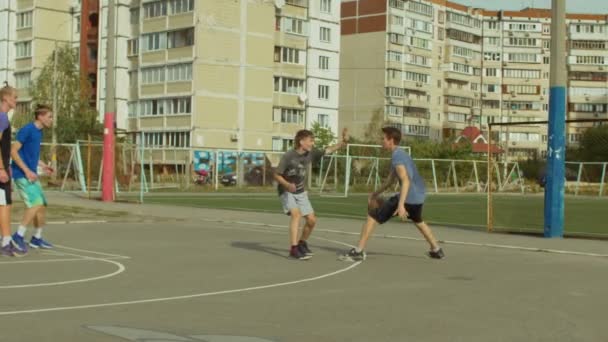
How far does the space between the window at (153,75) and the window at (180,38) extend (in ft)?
7.13

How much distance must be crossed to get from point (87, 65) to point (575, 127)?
6897cm

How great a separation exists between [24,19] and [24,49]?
2.85m

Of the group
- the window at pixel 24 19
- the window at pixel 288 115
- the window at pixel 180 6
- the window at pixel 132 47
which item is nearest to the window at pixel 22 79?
the window at pixel 24 19

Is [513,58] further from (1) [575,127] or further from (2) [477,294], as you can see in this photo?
(2) [477,294]

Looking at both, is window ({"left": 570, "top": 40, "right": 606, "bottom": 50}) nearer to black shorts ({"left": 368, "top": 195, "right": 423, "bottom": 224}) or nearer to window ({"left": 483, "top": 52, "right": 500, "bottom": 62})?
window ({"left": 483, "top": 52, "right": 500, "bottom": 62})

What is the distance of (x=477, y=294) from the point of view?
31.1ft

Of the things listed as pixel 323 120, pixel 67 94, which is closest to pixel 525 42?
pixel 323 120

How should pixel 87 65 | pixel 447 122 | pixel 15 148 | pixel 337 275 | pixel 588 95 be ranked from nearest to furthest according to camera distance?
pixel 337 275, pixel 15 148, pixel 87 65, pixel 447 122, pixel 588 95

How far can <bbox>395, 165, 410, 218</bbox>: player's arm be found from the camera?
1246 cm

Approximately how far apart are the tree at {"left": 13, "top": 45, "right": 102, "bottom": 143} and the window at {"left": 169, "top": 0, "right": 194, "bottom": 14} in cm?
911

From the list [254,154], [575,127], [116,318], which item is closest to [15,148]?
[116,318]

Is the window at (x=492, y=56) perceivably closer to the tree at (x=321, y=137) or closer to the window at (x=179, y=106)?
the tree at (x=321, y=137)

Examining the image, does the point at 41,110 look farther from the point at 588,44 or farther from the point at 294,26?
the point at 588,44

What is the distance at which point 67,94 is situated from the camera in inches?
2653
